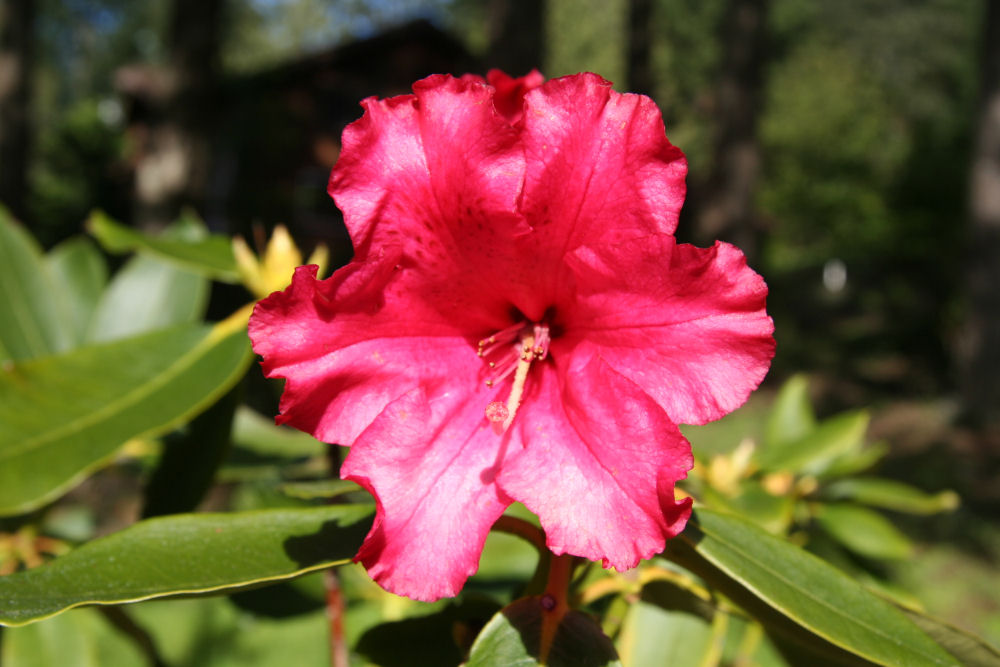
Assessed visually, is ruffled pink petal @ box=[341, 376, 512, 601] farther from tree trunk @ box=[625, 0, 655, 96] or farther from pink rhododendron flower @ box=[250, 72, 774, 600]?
tree trunk @ box=[625, 0, 655, 96]

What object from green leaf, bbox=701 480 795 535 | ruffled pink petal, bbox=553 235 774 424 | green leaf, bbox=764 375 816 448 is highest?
ruffled pink petal, bbox=553 235 774 424

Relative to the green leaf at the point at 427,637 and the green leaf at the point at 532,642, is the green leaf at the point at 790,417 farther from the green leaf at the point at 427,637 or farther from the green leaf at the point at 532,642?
the green leaf at the point at 532,642

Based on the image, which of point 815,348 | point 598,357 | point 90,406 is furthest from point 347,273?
point 815,348

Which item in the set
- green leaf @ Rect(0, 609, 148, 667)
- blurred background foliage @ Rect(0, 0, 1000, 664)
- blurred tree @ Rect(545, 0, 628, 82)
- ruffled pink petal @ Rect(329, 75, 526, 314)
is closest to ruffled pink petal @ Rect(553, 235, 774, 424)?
ruffled pink petal @ Rect(329, 75, 526, 314)

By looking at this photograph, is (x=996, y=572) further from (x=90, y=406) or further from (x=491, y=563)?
(x=90, y=406)

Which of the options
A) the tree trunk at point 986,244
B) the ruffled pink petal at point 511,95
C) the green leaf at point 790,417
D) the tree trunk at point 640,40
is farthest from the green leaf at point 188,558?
the tree trunk at point 986,244

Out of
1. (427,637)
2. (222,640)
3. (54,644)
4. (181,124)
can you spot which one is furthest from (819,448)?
(181,124)

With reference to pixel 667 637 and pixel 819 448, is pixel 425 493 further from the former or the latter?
pixel 819 448
